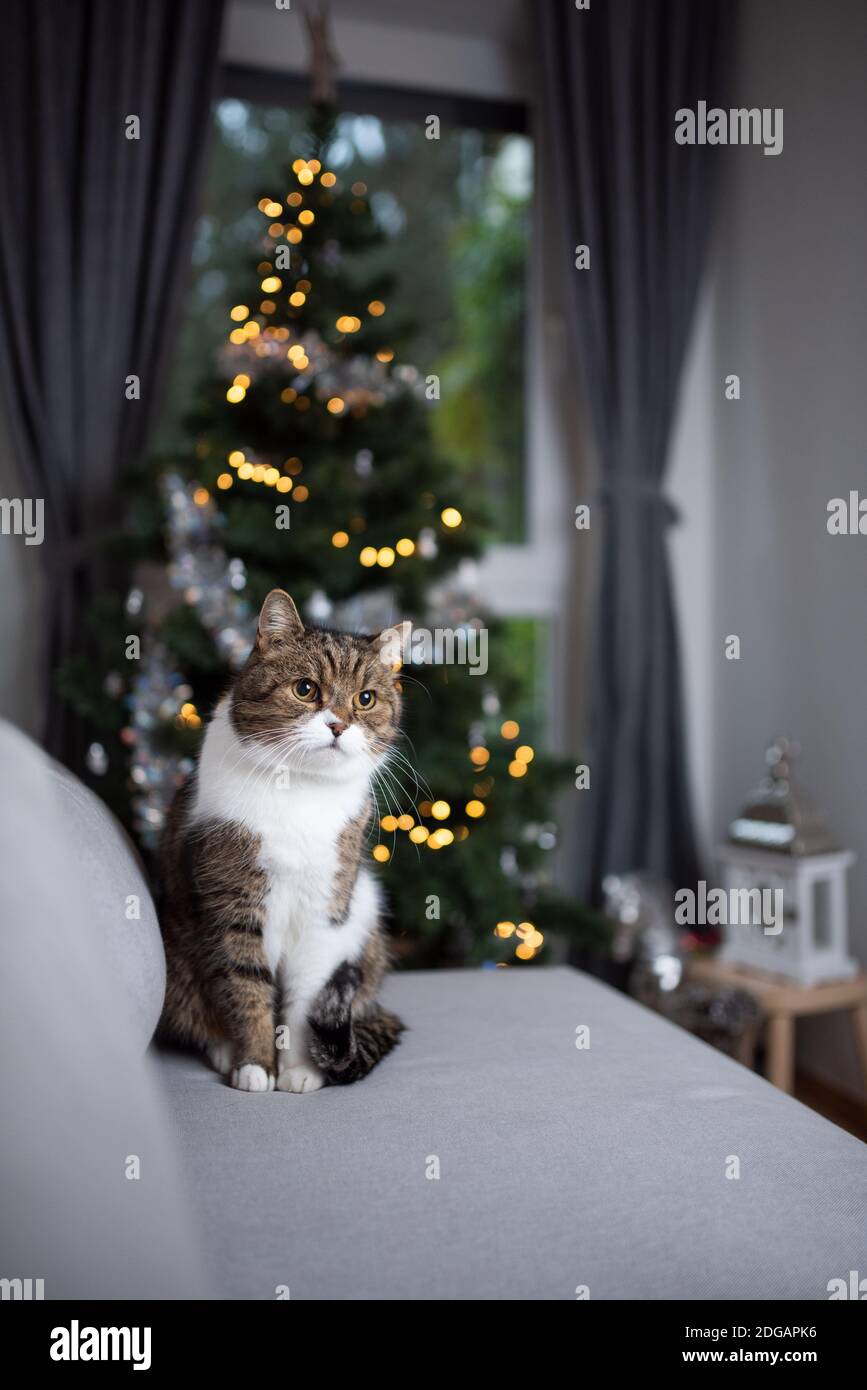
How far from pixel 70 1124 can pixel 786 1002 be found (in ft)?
5.87

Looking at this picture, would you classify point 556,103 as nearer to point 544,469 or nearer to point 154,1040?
point 544,469

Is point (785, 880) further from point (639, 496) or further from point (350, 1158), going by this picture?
point (350, 1158)

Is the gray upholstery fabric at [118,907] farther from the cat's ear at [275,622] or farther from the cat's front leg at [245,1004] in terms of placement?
the cat's ear at [275,622]

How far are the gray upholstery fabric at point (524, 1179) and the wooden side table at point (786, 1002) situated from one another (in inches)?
41.3

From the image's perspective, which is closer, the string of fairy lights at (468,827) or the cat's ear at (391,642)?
the cat's ear at (391,642)

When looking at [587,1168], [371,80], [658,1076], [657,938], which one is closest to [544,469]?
[371,80]

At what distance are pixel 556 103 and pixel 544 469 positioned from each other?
0.91 meters

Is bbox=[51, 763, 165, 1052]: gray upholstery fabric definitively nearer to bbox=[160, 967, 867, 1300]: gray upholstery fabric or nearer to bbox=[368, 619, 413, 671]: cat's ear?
bbox=[160, 967, 867, 1300]: gray upholstery fabric

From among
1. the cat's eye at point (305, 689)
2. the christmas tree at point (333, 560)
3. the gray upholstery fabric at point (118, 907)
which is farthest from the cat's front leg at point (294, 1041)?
the christmas tree at point (333, 560)

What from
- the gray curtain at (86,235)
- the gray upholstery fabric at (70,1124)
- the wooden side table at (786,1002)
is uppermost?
the gray curtain at (86,235)

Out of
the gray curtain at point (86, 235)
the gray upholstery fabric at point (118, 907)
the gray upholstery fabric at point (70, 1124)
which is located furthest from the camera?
the gray curtain at point (86, 235)

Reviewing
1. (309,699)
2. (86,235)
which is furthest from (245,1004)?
(86,235)

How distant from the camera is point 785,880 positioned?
224 centimetres

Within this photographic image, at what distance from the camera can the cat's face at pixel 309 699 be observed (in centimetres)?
109
